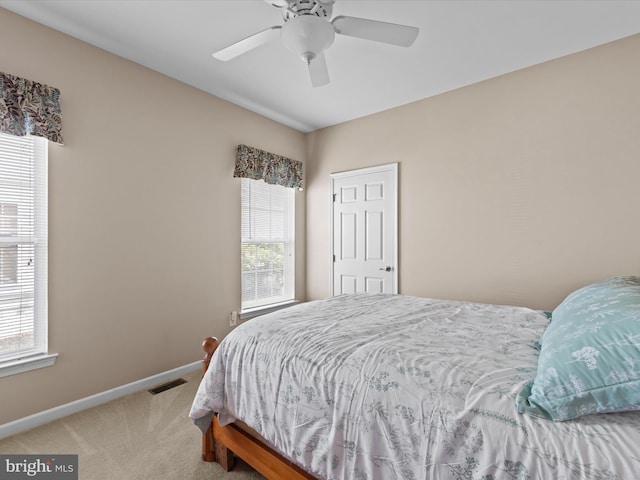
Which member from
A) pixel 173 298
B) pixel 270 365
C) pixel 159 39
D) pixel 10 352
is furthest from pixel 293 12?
pixel 10 352

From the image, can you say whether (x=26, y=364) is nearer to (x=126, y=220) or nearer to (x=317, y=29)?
(x=126, y=220)

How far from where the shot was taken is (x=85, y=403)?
2398mm

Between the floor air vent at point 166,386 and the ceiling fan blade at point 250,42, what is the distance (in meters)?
2.58

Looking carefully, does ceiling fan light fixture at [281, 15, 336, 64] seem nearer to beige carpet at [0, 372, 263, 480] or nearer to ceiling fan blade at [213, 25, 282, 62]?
ceiling fan blade at [213, 25, 282, 62]

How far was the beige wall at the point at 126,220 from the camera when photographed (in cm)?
229

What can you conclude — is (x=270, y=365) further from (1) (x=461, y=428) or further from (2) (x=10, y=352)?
(2) (x=10, y=352)

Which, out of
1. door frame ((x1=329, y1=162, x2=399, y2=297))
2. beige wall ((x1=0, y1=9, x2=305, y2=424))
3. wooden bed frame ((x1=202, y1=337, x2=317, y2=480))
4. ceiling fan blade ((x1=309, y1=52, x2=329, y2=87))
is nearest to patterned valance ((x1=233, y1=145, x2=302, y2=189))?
beige wall ((x1=0, y1=9, x2=305, y2=424))

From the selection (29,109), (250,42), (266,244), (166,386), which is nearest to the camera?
(250,42)

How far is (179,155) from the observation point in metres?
3.03

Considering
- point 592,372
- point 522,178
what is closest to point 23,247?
point 592,372

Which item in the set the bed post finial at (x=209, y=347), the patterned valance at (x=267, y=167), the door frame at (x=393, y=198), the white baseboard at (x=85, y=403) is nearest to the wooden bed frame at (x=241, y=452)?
the bed post finial at (x=209, y=347)

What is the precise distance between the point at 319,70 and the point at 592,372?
2.12 m

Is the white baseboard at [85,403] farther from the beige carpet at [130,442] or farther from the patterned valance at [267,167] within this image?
the patterned valance at [267,167]

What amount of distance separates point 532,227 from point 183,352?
332 centimetres
